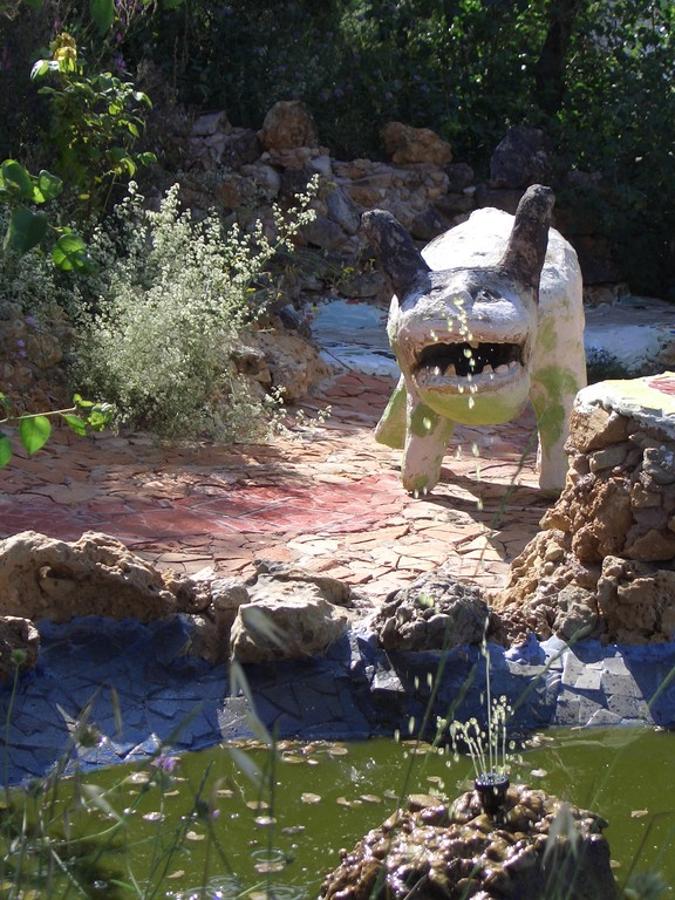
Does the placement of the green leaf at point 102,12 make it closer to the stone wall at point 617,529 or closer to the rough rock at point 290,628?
the rough rock at point 290,628

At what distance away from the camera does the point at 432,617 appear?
4250 mm

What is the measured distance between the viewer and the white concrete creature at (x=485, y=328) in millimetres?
5707

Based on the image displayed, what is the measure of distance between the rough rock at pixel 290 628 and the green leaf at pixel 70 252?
185cm

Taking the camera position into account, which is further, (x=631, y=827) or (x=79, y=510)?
(x=79, y=510)

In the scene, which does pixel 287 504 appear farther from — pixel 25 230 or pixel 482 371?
pixel 25 230

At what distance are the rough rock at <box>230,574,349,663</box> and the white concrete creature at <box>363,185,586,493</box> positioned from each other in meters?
1.45

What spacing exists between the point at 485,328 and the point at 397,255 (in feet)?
2.09

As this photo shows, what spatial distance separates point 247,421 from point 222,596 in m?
3.44

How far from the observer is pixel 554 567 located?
483cm

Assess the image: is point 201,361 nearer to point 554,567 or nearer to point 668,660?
point 554,567

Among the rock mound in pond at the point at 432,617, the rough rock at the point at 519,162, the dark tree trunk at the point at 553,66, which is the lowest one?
the rock mound in pond at the point at 432,617

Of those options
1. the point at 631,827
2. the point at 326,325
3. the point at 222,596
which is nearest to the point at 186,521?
the point at 222,596

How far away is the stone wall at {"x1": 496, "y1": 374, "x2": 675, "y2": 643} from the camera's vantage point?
14.5ft

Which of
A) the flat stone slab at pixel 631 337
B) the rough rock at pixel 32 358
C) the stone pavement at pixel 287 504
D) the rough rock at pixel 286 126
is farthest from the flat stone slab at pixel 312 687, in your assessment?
the rough rock at pixel 286 126
